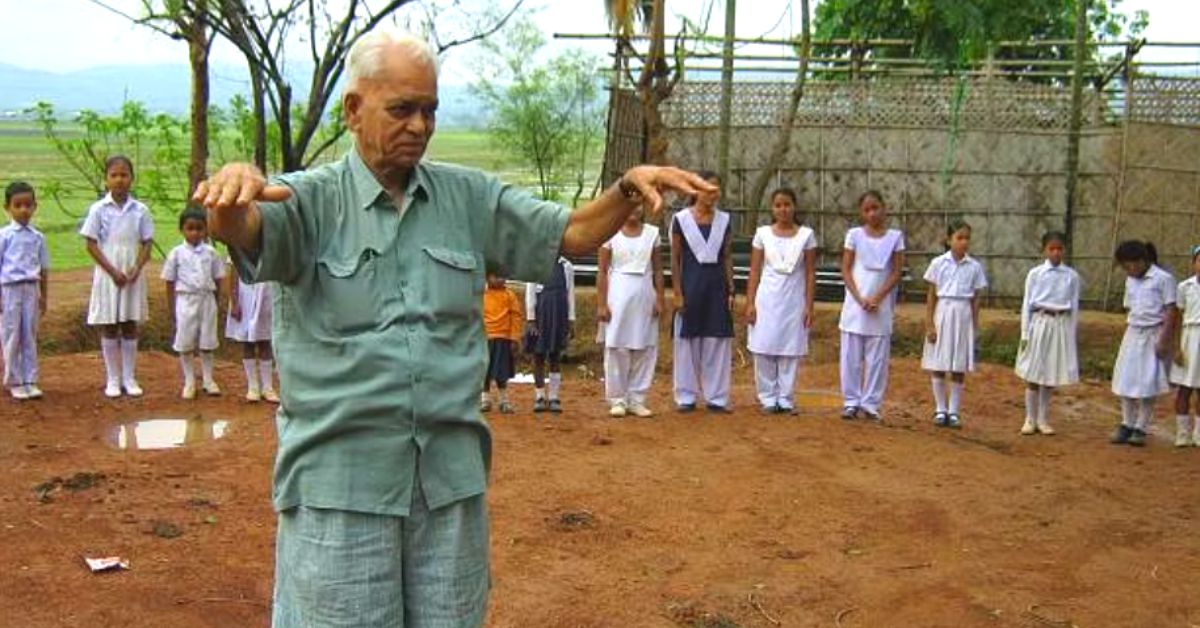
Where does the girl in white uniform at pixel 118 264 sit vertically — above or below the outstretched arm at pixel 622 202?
below

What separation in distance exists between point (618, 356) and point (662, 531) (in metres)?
2.99

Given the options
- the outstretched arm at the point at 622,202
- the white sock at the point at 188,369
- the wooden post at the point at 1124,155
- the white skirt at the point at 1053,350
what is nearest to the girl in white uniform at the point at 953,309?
the white skirt at the point at 1053,350

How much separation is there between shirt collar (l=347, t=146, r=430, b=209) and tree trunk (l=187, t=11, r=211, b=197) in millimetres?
10217

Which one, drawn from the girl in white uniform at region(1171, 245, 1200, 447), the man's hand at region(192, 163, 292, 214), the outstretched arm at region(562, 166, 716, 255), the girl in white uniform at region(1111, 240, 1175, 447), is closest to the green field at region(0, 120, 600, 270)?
the girl in white uniform at region(1111, 240, 1175, 447)

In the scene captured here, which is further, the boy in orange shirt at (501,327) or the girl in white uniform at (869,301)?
the girl in white uniform at (869,301)

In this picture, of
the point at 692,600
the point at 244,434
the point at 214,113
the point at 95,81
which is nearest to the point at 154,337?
the point at 214,113

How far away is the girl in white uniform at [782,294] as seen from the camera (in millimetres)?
8930

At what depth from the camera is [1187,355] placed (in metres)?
8.44

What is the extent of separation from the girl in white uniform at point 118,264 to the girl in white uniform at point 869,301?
4859 mm

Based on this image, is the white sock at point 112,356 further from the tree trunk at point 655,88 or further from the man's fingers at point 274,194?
the man's fingers at point 274,194

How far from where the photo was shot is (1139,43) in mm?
13844

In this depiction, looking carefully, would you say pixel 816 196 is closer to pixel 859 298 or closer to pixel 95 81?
pixel 859 298

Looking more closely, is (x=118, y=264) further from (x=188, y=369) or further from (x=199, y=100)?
(x=199, y=100)

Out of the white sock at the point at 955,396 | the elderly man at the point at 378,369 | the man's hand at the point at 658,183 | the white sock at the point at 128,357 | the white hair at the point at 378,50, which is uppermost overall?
the white hair at the point at 378,50
